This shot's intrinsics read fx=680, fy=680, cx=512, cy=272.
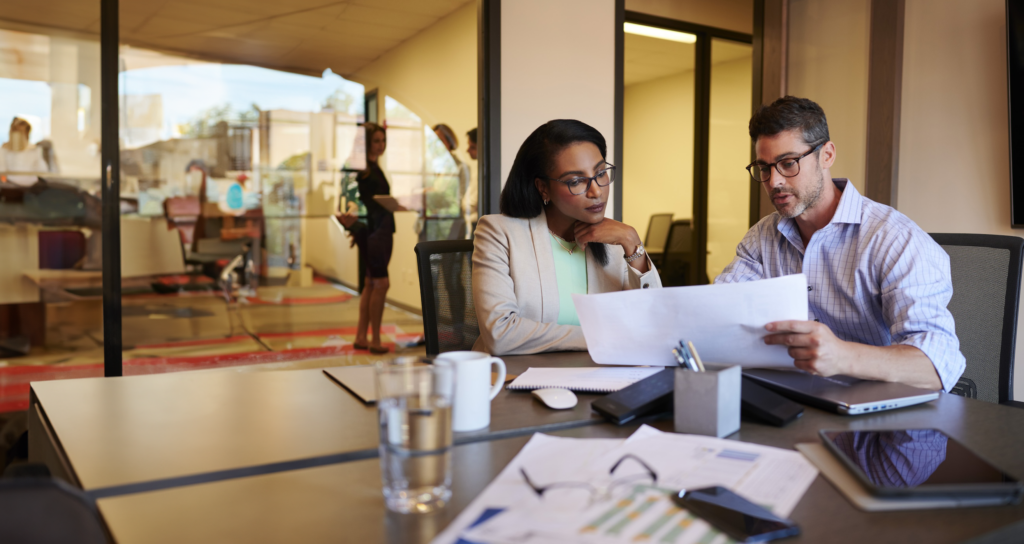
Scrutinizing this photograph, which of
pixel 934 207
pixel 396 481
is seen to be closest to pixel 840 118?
pixel 934 207

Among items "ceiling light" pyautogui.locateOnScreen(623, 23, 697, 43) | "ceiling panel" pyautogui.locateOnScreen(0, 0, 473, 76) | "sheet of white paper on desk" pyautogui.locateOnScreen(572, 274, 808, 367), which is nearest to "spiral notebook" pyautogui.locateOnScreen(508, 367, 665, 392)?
"sheet of white paper on desk" pyautogui.locateOnScreen(572, 274, 808, 367)

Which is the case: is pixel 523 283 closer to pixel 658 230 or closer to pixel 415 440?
pixel 415 440

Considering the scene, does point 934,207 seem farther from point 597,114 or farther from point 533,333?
point 533,333

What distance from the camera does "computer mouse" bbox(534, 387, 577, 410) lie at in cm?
104

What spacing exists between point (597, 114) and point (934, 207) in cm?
169

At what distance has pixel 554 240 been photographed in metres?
1.96

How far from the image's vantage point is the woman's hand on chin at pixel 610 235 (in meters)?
1.84

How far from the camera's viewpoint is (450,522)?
2.12 feet

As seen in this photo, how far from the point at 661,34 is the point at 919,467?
4.86 metres

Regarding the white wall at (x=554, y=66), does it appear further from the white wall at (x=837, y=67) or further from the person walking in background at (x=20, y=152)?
the person walking in background at (x=20, y=152)

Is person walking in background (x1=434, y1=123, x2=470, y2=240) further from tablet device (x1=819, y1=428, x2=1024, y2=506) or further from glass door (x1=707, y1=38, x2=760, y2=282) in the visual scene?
tablet device (x1=819, y1=428, x2=1024, y2=506)

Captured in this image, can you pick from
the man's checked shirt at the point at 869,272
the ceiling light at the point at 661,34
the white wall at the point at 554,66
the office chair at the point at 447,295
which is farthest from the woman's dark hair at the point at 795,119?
the ceiling light at the point at 661,34

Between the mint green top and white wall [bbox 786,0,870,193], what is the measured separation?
238cm

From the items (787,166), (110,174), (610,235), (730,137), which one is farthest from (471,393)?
(730,137)
